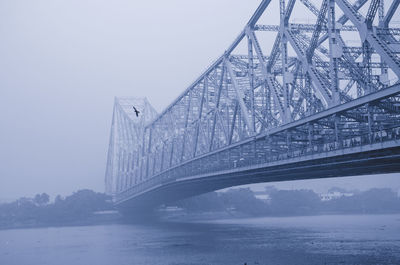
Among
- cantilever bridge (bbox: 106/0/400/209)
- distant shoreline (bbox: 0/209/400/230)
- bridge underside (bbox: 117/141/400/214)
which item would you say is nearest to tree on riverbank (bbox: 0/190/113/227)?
distant shoreline (bbox: 0/209/400/230)

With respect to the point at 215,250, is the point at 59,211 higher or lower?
higher

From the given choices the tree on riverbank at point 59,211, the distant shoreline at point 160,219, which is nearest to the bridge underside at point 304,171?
the distant shoreline at point 160,219

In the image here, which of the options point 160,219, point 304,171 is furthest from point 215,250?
point 160,219

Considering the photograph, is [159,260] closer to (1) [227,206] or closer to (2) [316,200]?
(1) [227,206]

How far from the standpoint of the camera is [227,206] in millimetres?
126688

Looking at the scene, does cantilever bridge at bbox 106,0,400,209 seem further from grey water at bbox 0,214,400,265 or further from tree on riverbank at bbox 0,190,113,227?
tree on riverbank at bbox 0,190,113,227

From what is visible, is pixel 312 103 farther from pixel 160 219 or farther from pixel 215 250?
pixel 160 219

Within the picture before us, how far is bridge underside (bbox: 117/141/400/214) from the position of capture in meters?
26.8

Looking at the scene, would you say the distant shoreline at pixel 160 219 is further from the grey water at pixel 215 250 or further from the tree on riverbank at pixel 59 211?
the grey water at pixel 215 250

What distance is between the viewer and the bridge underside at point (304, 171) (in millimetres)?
26802

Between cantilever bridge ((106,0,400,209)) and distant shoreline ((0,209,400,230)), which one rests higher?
cantilever bridge ((106,0,400,209))

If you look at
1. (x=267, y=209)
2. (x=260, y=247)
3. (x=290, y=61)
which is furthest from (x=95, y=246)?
(x=267, y=209)

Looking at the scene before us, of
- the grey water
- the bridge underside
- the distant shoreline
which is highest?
the bridge underside

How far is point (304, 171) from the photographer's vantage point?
38500 mm
